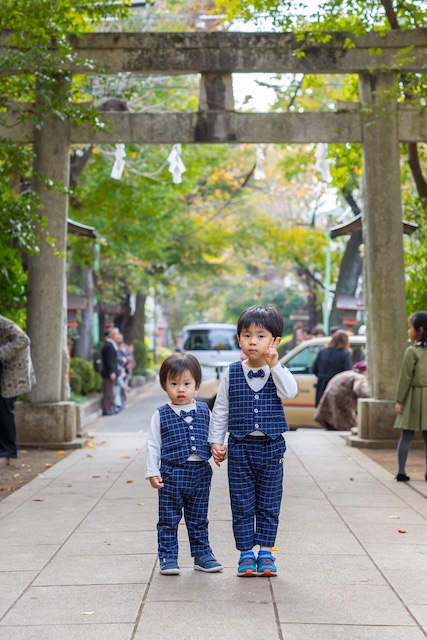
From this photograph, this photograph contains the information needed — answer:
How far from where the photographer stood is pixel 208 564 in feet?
20.0

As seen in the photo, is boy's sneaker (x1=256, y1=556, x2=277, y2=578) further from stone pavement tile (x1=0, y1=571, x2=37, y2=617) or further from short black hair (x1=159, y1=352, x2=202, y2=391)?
stone pavement tile (x1=0, y1=571, x2=37, y2=617)

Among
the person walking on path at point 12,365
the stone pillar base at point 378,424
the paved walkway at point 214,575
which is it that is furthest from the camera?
the stone pillar base at point 378,424

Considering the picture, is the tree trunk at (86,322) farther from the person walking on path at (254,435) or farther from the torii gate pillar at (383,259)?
the person walking on path at (254,435)

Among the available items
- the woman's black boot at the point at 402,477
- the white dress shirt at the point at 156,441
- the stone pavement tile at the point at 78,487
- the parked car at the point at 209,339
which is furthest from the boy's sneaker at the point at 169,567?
the parked car at the point at 209,339

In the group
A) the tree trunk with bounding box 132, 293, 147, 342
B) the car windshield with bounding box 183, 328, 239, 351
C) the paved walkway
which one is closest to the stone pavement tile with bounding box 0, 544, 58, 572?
the paved walkway

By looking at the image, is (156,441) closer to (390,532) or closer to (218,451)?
(218,451)

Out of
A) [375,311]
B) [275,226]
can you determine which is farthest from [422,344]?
[275,226]

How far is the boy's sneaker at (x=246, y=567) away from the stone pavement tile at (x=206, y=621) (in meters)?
0.54

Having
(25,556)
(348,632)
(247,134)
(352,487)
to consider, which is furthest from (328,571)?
(247,134)

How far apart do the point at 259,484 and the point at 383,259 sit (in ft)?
26.7

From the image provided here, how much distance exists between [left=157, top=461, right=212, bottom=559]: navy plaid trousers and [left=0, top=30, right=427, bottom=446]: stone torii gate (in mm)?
7563

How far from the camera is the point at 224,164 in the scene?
31.6m

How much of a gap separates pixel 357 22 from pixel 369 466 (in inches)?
230

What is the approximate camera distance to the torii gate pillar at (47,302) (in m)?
13.6
